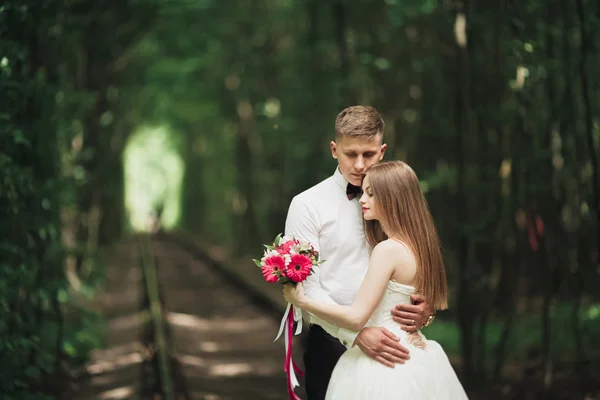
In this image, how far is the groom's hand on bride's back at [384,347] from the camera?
3.92 metres

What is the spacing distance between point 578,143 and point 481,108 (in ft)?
3.63

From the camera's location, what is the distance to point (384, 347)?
392 cm

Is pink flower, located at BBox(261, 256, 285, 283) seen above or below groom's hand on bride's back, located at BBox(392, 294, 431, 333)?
above

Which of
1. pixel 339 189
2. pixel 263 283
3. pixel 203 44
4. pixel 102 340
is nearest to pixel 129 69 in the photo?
pixel 203 44

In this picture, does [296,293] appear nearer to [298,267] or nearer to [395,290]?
[298,267]

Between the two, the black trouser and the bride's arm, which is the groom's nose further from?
the black trouser

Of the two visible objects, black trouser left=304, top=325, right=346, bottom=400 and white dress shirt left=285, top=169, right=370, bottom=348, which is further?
black trouser left=304, top=325, right=346, bottom=400

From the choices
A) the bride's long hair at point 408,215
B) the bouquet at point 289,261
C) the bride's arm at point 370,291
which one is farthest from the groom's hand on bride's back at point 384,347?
the bouquet at point 289,261

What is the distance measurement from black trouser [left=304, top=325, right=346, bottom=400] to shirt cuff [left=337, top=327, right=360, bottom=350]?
36cm

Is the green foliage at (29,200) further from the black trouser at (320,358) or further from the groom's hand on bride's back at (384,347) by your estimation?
the groom's hand on bride's back at (384,347)

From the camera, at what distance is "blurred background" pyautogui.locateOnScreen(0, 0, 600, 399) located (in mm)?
7816

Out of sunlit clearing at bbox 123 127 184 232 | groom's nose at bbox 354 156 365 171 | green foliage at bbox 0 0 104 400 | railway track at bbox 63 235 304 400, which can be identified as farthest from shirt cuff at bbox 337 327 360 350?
sunlit clearing at bbox 123 127 184 232

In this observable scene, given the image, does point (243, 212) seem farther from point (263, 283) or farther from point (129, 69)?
point (263, 283)

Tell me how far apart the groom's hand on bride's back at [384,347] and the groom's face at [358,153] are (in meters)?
0.74
